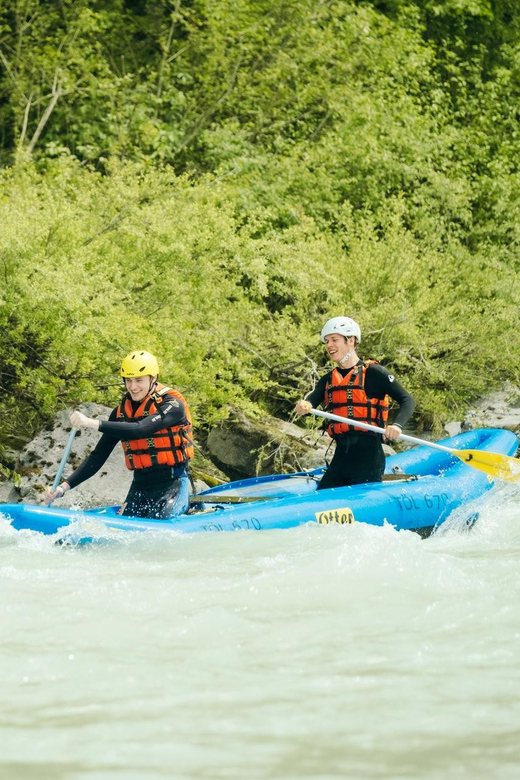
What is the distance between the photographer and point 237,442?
28.2 ft

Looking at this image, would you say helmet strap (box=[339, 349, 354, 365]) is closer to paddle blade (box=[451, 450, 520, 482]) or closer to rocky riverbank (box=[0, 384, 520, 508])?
paddle blade (box=[451, 450, 520, 482])

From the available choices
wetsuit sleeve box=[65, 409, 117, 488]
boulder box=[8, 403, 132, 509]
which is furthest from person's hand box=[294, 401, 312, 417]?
boulder box=[8, 403, 132, 509]

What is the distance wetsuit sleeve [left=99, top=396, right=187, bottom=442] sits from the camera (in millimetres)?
5160

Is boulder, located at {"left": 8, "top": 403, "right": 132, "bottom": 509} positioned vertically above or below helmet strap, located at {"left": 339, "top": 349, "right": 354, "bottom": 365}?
below

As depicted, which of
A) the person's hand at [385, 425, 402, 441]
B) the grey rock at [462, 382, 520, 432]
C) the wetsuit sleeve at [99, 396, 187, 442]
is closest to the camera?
the wetsuit sleeve at [99, 396, 187, 442]

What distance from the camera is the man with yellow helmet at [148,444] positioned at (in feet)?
17.4

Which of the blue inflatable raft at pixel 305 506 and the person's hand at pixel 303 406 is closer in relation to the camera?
the blue inflatable raft at pixel 305 506

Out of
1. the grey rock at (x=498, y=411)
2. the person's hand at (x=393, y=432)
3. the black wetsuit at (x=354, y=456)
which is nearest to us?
the person's hand at (x=393, y=432)

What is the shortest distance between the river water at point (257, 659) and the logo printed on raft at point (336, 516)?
1.44ft

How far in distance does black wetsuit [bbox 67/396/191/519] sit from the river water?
18.8 inches

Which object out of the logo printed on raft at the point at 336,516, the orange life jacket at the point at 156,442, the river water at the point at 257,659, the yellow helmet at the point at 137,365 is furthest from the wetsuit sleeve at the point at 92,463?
the logo printed on raft at the point at 336,516

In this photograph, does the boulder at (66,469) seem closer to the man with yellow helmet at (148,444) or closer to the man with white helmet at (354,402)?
the man with yellow helmet at (148,444)

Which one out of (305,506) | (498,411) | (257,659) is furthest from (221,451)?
(257,659)

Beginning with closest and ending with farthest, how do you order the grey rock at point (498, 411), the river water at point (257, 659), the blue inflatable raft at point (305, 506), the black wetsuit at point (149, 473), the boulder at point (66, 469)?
the river water at point (257, 659), the blue inflatable raft at point (305, 506), the black wetsuit at point (149, 473), the boulder at point (66, 469), the grey rock at point (498, 411)
